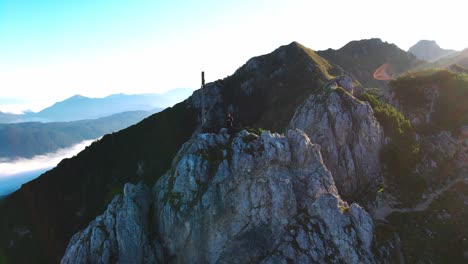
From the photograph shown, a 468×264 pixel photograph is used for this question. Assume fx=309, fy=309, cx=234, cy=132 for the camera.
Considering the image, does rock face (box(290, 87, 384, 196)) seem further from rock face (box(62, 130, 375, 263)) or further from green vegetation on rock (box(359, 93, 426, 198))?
rock face (box(62, 130, 375, 263))

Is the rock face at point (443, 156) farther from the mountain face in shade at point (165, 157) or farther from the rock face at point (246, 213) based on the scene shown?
the rock face at point (246, 213)

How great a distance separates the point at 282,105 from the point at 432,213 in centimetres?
6804

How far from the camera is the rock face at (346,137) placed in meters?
68.2

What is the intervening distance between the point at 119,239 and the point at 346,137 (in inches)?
2071

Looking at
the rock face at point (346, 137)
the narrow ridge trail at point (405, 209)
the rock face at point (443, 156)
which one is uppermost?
the rock face at point (346, 137)

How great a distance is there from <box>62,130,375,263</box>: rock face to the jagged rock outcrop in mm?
172

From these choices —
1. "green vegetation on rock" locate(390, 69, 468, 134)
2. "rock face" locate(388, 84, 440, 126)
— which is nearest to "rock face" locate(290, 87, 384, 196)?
"rock face" locate(388, 84, 440, 126)

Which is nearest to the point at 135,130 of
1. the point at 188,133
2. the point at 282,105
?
the point at 188,133

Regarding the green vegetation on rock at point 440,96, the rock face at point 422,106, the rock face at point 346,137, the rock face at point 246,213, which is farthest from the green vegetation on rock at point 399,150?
the rock face at point 246,213

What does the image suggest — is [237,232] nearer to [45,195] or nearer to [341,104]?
[341,104]

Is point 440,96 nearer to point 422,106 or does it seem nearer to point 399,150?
point 422,106

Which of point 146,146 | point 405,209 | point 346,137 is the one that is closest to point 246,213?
point 405,209

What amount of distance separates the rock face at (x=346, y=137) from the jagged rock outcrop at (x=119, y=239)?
4045 cm

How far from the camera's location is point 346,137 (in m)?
72.2
